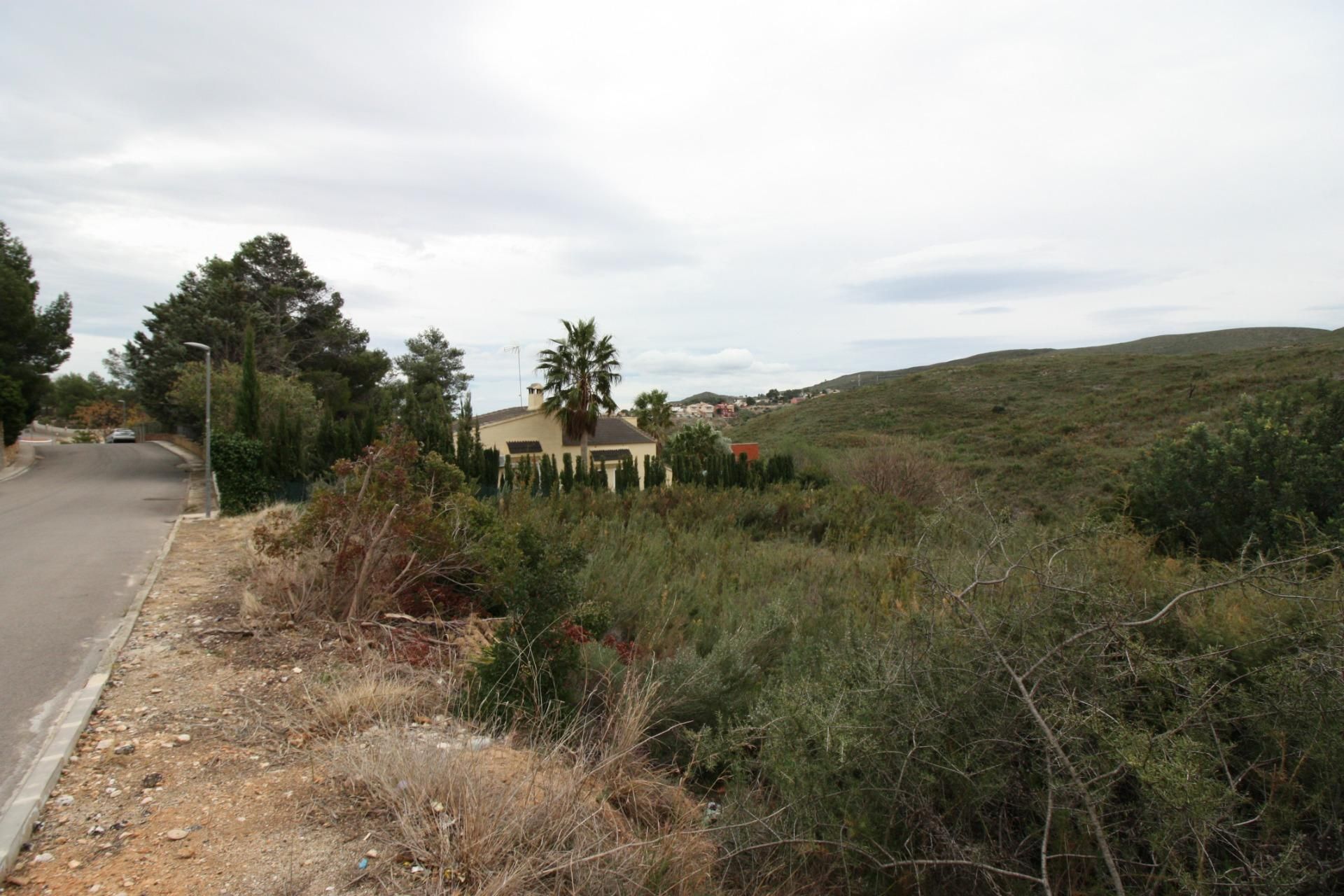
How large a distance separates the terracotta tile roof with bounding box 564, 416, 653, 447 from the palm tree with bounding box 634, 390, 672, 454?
7665 millimetres

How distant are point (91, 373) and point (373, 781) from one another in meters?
121

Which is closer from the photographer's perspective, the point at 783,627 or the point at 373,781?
the point at 373,781

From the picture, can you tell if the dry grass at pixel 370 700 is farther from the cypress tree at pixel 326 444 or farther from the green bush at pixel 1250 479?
the cypress tree at pixel 326 444

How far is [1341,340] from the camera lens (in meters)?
39.9

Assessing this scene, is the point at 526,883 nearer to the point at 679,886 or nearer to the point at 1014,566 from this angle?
the point at 679,886

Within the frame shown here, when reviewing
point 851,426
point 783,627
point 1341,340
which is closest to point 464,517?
point 783,627

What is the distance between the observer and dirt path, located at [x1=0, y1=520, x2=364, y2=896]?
121 inches

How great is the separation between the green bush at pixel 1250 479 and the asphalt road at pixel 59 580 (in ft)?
41.9

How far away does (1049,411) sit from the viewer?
4428cm

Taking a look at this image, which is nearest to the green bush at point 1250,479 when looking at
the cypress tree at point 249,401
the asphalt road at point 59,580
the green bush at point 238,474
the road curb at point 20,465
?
the asphalt road at point 59,580

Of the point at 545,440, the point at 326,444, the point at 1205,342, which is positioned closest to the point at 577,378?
Answer: the point at 545,440

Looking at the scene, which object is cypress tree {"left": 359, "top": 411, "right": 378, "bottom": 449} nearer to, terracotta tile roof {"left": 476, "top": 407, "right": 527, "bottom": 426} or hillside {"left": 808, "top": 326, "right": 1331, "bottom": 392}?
terracotta tile roof {"left": 476, "top": 407, "right": 527, "bottom": 426}

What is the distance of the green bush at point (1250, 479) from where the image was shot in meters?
10.2

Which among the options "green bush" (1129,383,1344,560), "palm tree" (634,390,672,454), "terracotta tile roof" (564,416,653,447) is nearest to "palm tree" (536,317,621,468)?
"terracotta tile roof" (564,416,653,447)
